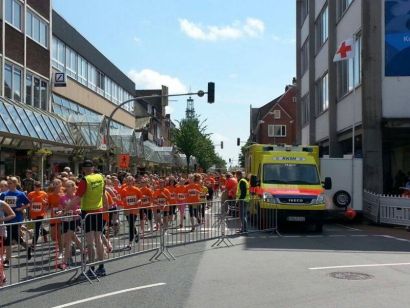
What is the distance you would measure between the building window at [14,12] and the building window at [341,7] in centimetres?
1539

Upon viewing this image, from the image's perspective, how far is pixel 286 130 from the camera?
8844cm

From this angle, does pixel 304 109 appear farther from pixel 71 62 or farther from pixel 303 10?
pixel 71 62

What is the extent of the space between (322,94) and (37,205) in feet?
83.6

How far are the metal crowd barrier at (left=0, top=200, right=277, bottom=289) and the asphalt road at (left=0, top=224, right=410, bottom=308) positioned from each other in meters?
0.25

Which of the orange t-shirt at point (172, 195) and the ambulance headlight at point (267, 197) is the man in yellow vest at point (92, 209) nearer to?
the ambulance headlight at point (267, 197)

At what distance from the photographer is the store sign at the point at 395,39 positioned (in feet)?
72.2

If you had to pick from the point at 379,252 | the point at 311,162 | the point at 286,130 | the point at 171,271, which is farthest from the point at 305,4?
the point at 286,130

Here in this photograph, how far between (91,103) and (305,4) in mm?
18558

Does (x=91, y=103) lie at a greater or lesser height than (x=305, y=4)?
lesser

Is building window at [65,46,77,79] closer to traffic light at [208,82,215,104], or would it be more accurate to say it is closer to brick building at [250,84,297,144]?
traffic light at [208,82,215,104]

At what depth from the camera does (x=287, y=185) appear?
16766mm

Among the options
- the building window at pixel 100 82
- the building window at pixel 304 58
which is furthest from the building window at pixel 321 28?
the building window at pixel 100 82

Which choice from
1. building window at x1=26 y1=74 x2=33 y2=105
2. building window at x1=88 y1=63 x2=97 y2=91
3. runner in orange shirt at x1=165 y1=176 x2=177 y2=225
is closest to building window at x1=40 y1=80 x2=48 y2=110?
building window at x1=26 y1=74 x2=33 y2=105

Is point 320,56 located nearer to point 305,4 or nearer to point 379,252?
point 305,4
